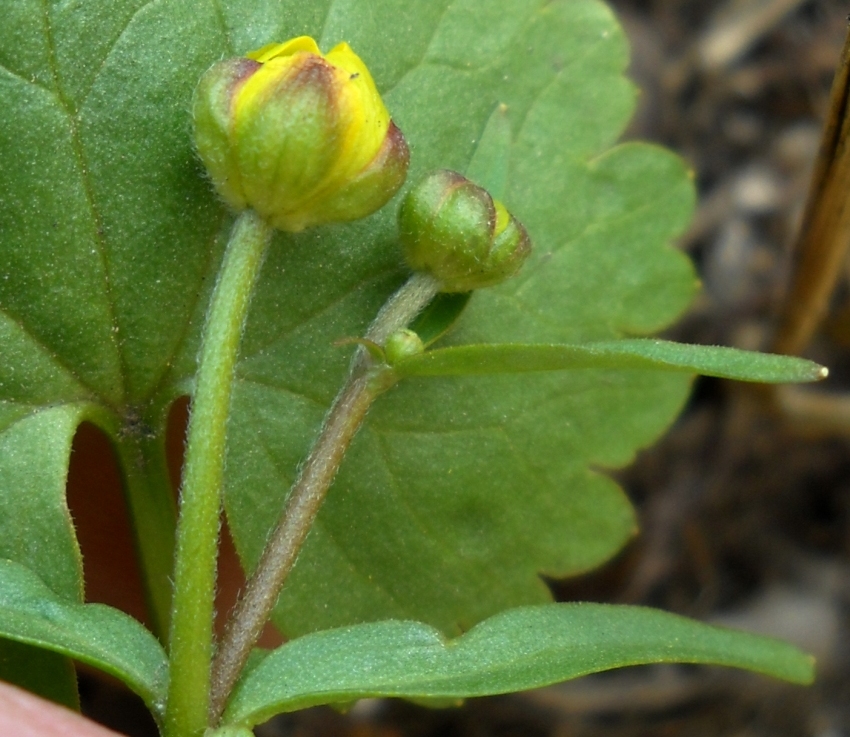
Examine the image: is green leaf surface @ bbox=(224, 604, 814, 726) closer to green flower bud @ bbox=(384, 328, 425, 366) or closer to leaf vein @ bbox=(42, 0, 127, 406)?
green flower bud @ bbox=(384, 328, 425, 366)

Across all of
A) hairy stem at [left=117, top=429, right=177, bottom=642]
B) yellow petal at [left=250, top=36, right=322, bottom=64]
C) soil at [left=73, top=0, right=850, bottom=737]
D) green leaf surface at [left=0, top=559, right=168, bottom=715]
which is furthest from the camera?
soil at [left=73, top=0, right=850, bottom=737]

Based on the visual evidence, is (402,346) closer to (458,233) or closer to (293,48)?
(458,233)

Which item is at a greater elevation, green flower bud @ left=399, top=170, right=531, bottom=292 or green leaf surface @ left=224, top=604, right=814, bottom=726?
green flower bud @ left=399, top=170, right=531, bottom=292

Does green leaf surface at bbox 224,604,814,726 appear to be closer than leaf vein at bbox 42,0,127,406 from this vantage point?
Yes

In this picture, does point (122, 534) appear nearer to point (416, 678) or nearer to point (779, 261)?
point (416, 678)

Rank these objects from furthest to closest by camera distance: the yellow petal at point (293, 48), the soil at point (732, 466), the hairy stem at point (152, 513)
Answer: the soil at point (732, 466)
the hairy stem at point (152, 513)
the yellow petal at point (293, 48)

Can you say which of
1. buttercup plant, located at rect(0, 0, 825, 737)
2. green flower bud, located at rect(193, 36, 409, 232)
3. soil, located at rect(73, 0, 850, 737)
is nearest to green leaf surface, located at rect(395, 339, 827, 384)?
buttercup plant, located at rect(0, 0, 825, 737)

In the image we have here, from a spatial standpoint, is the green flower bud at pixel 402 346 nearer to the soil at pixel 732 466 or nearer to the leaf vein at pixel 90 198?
the leaf vein at pixel 90 198

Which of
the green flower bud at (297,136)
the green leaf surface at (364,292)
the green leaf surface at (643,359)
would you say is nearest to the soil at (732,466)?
the green leaf surface at (364,292)
